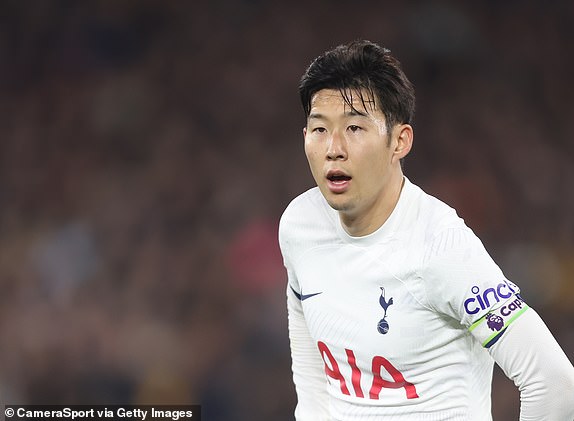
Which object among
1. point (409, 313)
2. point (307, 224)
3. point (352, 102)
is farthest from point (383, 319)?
point (352, 102)

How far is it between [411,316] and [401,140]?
395 millimetres

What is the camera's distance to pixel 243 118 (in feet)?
14.8

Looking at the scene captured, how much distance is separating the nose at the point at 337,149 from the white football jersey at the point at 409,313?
0.61ft

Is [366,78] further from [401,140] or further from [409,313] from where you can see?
[409,313]

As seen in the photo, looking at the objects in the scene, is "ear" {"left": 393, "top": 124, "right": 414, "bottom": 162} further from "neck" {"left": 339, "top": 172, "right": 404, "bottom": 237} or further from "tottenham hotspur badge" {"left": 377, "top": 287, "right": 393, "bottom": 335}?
"tottenham hotspur badge" {"left": 377, "top": 287, "right": 393, "bottom": 335}

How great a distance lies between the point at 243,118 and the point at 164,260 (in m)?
0.85

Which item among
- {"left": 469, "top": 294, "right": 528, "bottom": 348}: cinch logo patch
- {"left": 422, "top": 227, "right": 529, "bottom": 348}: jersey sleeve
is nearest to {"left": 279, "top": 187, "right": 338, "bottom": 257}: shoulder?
{"left": 422, "top": 227, "right": 529, "bottom": 348}: jersey sleeve

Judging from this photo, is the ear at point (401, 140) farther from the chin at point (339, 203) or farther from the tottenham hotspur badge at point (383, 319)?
the tottenham hotspur badge at point (383, 319)

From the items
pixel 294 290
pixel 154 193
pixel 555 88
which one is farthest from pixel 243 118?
pixel 294 290

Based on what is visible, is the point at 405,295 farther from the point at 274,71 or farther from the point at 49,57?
the point at 49,57

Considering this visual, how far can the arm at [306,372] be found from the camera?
2.15 metres

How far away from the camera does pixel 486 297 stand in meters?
1.69

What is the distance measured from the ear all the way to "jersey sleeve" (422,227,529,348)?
9.5 inches

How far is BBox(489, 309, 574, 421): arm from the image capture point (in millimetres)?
1690
